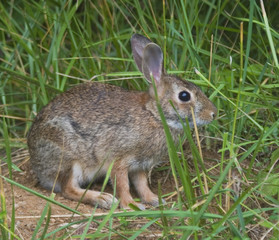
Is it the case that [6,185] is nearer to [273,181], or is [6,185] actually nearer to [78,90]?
[78,90]

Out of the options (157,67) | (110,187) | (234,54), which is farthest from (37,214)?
(234,54)

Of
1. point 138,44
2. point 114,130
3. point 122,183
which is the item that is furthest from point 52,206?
point 138,44

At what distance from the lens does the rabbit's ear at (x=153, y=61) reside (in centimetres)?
443

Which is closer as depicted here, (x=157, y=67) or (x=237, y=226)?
(x=237, y=226)

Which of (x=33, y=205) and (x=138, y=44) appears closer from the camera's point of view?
(x=33, y=205)

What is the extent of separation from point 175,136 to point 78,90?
0.84m

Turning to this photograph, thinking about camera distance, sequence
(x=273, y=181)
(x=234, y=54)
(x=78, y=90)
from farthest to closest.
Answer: (x=234, y=54) < (x=78, y=90) < (x=273, y=181)

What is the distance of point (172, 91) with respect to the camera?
4641mm

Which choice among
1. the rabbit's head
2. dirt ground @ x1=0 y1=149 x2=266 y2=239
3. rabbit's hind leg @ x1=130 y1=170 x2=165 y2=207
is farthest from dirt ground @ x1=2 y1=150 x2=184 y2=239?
the rabbit's head

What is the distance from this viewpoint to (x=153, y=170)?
194 inches

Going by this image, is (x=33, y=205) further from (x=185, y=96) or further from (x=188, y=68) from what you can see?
(x=188, y=68)

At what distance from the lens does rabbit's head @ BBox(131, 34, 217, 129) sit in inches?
177

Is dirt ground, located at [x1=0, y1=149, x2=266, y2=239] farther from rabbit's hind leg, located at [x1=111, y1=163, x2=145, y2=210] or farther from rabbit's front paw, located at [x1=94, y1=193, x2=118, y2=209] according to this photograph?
rabbit's hind leg, located at [x1=111, y1=163, x2=145, y2=210]

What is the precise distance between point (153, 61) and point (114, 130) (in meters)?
0.57
